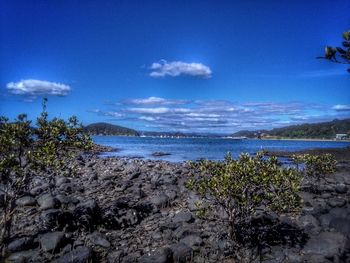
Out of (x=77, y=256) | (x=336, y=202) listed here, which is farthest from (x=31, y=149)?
(x=336, y=202)

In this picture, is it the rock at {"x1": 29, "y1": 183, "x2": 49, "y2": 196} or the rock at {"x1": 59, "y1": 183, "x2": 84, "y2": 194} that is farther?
the rock at {"x1": 59, "y1": 183, "x2": 84, "y2": 194}

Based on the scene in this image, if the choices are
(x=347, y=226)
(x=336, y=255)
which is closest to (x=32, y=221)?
(x=336, y=255)

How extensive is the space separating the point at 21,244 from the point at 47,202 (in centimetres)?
486

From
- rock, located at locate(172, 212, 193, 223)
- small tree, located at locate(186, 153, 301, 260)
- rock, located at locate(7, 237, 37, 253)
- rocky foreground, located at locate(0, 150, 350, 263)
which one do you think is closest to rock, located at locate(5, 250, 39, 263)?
rocky foreground, located at locate(0, 150, 350, 263)

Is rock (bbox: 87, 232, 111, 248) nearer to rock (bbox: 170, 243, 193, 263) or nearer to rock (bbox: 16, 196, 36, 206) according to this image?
rock (bbox: 170, 243, 193, 263)

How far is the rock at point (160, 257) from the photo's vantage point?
12.1 meters

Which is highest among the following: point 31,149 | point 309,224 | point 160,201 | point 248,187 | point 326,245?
point 31,149

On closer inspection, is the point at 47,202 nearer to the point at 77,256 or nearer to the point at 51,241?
the point at 51,241

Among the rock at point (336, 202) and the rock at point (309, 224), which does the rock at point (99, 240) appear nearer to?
the rock at point (309, 224)

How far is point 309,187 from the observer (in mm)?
24828

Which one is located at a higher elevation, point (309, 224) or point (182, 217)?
point (182, 217)

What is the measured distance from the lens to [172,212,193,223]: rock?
16.3 meters

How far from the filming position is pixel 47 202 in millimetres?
17547

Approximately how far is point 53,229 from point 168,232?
15.5 ft
